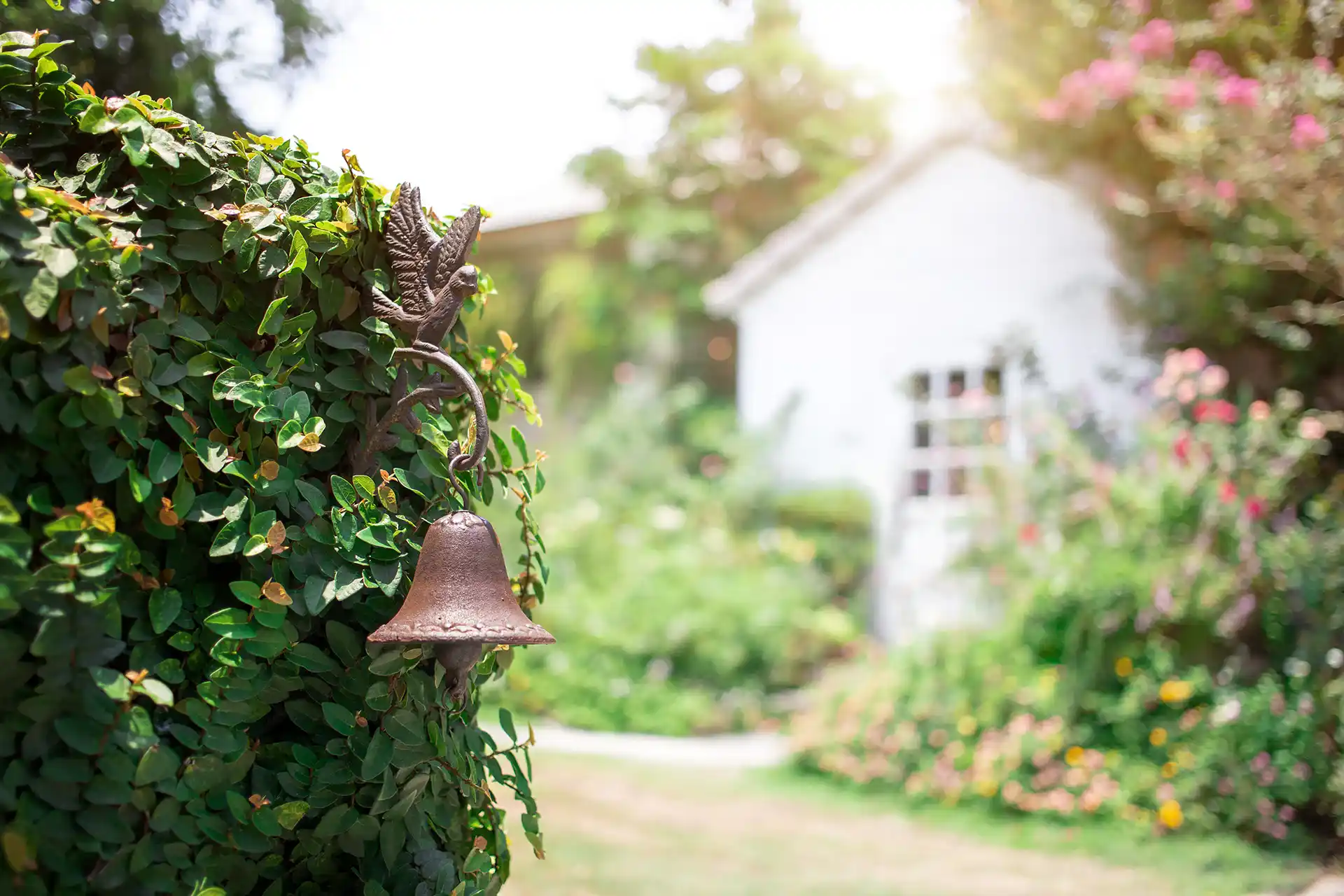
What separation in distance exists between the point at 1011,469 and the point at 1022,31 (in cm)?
327

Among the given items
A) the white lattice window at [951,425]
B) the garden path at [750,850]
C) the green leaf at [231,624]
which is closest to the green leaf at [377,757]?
the green leaf at [231,624]

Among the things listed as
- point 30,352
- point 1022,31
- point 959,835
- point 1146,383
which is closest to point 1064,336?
point 1146,383

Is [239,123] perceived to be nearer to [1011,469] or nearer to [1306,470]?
[1011,469]

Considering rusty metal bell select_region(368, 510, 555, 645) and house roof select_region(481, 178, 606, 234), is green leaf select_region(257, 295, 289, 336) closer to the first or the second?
rusty metal bell select_region(368, 510, 555, 645)

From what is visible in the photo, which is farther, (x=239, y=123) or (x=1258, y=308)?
(x=1258, y=308)

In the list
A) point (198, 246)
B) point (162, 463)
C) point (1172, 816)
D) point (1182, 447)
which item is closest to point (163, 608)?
point (162, 463)

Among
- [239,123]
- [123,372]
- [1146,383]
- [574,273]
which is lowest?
[123,372]

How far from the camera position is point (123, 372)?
150 centimetres

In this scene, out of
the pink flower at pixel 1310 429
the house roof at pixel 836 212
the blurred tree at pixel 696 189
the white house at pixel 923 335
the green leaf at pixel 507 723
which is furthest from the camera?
the blurred tree at pixel 696 189

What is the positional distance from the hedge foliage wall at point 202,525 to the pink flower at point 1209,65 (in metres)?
5.91

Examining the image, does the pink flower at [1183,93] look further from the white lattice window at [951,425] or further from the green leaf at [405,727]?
the green leaf at [405,727]

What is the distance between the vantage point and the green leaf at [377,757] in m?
1.56

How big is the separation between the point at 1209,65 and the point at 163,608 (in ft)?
21.7

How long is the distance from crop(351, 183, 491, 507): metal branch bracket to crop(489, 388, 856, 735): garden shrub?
6.02m
